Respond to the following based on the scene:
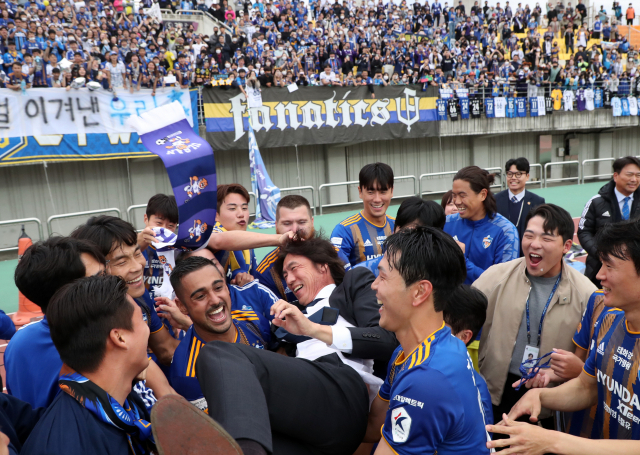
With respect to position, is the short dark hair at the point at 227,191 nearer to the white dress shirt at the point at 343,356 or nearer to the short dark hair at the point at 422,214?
the short dark hair at the point at 422,214

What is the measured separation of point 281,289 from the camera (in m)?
3.72

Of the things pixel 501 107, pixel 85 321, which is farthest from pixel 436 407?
pixel 501 107

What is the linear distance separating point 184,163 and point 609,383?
250 centimetres

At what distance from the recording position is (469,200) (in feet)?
14.1

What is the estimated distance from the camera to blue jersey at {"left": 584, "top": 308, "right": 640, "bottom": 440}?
2.05 m

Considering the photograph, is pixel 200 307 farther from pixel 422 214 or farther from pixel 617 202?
pixel 617 202

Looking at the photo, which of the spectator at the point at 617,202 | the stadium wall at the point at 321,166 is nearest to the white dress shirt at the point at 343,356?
the spectator at the point at 617,202

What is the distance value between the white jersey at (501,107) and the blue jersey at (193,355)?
19376 mm

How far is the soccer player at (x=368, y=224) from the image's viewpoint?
4.39 meters

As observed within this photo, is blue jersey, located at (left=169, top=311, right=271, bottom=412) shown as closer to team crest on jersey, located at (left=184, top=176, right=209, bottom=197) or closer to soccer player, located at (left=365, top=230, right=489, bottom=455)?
team crest on jersey, located at (left=184, top=176, right=209, bottom=197)

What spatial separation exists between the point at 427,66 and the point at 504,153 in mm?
7366

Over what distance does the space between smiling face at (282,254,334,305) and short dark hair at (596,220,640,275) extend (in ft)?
5.20

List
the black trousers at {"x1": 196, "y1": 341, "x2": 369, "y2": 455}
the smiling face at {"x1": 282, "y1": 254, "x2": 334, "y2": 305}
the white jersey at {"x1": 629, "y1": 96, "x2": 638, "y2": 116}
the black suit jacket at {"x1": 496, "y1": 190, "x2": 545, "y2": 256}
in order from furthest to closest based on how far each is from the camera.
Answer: the white jersey at {"x1": 629, "y1": 96, "x2": 638, "y2": 116} < the black suit jacket at {"x1": 496, "y1": 190, "x2": 545, "y2": 256} < the smiling face at {"x1": 282, "y1": 254, "x2": 334, "y2": 305} < the black trousers at {"x1": 196, "y1": 341, "x2": 369, "y2": 455}

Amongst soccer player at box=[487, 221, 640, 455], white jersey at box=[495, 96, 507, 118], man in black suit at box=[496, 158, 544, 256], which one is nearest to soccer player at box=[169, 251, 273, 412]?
soccer player at box=[487, 221, 640, 455]
